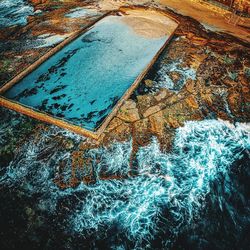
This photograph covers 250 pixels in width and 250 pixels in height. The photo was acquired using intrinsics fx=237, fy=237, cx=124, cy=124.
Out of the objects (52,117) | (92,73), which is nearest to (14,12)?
(92,73)

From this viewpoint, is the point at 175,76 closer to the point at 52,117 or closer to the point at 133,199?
the point at 52,117

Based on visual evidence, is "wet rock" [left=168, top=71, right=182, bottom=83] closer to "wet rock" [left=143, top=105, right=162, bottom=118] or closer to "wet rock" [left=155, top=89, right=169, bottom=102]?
"wet rock" [left=155, top=89, right=169, bottom=102]

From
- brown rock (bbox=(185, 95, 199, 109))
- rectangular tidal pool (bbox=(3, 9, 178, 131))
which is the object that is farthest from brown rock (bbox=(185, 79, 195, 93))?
rectangular tidal pool (bbox=(3, 9, 178, 131))

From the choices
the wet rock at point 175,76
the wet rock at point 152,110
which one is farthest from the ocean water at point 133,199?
the wet rock at point 175,76

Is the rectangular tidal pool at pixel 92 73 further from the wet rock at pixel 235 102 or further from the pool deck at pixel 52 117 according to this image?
the wet rock at pixel 235 102

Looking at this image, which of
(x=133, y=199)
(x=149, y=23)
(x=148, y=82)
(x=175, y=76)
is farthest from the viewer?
(x=149, y=23)
